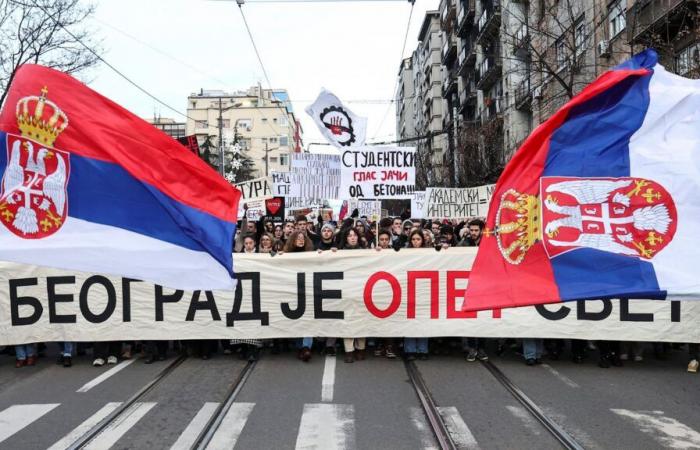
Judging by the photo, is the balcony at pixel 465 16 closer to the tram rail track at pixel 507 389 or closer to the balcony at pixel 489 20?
the balcony at pixel 489 20

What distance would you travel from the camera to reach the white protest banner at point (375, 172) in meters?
11.3

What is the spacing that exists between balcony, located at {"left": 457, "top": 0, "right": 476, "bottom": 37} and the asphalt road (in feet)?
138

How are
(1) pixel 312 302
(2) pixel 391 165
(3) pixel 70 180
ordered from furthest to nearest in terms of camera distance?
(2) pixel 391 165, (1) pixel 312 302, (3) pixel 70 180

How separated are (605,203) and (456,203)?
12592 mm

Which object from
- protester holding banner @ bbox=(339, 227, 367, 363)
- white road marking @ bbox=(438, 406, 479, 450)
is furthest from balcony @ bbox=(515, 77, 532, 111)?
white road marking @ bbox=(438, 406, 479, 450)

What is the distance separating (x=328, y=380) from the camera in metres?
7.91

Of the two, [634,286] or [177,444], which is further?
[177,444]

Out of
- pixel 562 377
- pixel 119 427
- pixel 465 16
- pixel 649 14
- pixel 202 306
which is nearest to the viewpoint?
pixel 119 427

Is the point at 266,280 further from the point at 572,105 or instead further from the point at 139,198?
the point at 572,105

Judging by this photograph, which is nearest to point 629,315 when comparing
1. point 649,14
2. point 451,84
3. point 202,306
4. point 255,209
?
point 202,306

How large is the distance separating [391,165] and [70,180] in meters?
7.49

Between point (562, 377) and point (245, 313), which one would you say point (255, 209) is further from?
point (562, 377)

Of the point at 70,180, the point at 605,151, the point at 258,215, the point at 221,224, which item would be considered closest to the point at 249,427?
the point at 221,224

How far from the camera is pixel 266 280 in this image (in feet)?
31.5
